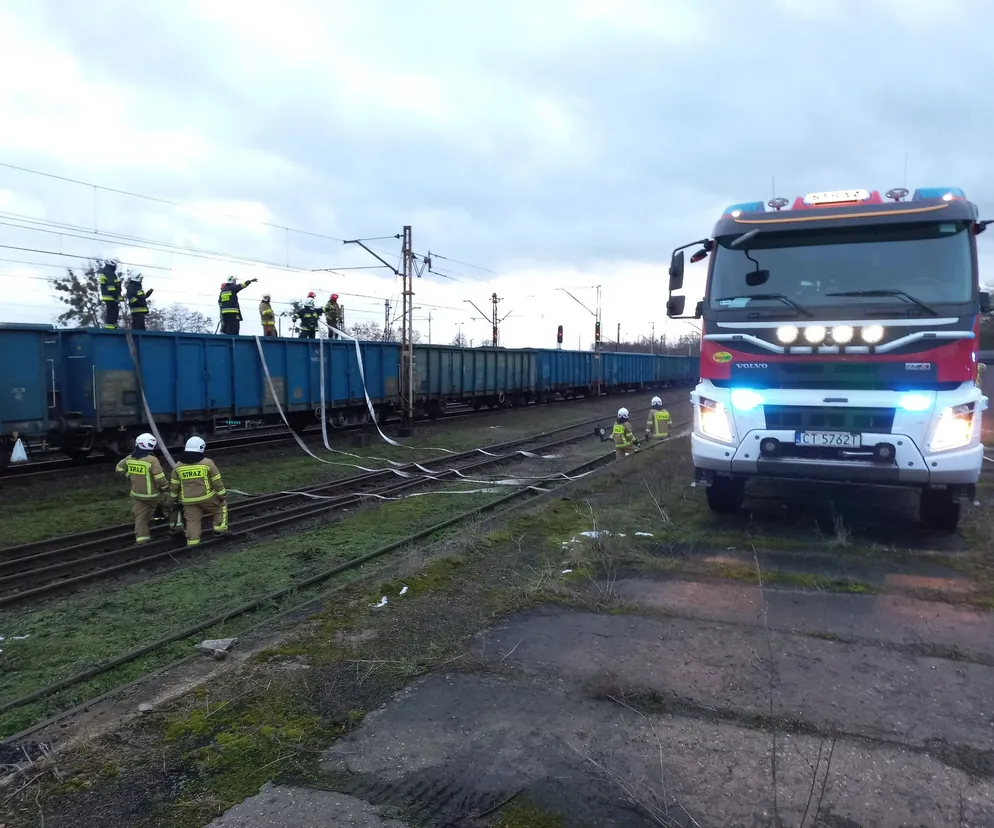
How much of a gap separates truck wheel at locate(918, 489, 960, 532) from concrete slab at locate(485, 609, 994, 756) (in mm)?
2947

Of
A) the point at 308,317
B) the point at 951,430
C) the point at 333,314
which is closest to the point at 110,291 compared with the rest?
the point at 308,317

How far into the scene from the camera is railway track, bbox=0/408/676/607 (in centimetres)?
664

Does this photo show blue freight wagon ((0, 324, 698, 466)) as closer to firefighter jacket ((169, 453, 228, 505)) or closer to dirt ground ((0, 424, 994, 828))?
firefighter jacket ((169, 453, 228, 505))

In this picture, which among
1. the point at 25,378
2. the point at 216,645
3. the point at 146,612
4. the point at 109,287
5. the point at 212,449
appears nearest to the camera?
the point at 216,645

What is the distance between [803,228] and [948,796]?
16.0 ft

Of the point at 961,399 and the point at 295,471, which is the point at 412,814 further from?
the point at 295,471

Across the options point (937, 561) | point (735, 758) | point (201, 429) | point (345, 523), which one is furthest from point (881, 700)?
point (201, 429)

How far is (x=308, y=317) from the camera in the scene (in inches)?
699

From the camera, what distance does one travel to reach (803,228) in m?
6.29

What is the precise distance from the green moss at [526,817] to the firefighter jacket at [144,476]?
6.27m

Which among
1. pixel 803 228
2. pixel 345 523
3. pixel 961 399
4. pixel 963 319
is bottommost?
pixel 345 523

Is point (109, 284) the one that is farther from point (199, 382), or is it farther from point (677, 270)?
point (677, 270)

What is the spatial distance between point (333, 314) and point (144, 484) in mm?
12760

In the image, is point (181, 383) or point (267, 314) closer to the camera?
point (181, 383)
